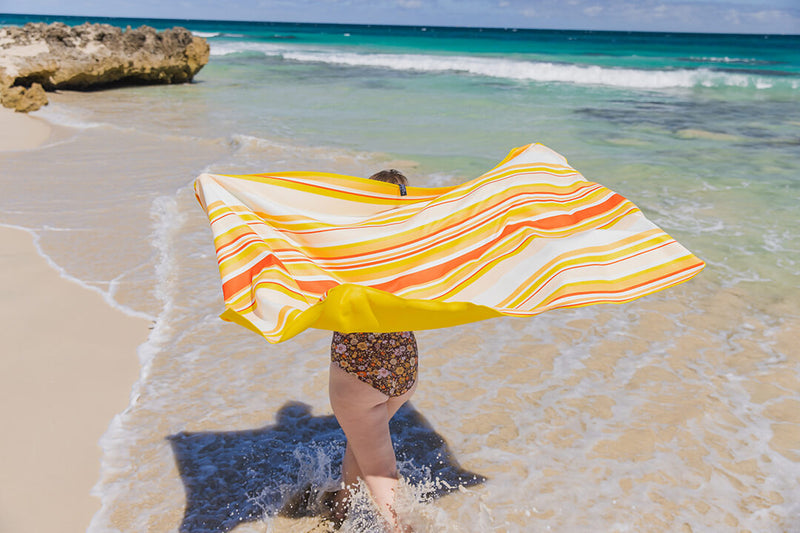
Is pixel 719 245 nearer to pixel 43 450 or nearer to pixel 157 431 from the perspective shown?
pixel 157 431

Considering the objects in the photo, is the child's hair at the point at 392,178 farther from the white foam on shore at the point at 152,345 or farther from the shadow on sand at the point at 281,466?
the white foam on shore at the point at 152,345

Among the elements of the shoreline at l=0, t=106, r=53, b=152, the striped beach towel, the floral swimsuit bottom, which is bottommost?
the shoreline at l=0, t=106, r=53, b=152

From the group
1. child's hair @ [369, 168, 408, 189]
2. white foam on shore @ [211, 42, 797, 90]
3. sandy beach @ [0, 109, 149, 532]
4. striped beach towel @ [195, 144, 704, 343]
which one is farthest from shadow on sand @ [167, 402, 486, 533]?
white foam on shore @ [211, 42, 797, 90]

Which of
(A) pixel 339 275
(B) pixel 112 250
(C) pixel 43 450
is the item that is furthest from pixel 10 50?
(A) pixel 339 275

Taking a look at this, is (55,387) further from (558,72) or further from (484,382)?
(558,72)

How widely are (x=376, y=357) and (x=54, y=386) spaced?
239 centimetres

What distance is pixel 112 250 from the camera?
5.86 m

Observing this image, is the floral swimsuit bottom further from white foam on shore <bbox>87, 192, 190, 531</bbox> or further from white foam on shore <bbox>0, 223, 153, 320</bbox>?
white foam on shore <bbox>0, 223, 153, 320</bbox>

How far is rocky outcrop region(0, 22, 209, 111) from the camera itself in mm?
16188

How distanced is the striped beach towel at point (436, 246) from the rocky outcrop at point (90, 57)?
1404cm

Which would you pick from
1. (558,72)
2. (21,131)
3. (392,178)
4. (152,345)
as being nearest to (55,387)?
(152,345)

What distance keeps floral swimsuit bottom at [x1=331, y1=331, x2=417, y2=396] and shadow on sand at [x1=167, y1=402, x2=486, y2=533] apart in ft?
2.82

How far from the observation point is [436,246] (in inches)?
105

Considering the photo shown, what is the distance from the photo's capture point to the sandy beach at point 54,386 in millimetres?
2938
